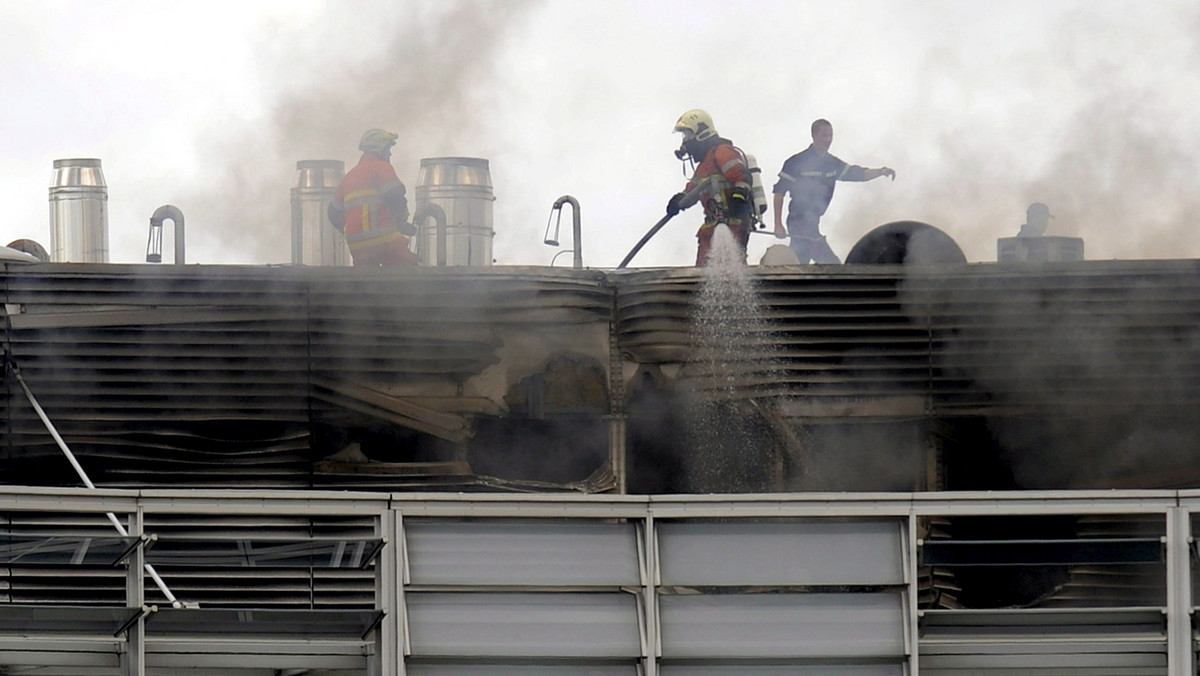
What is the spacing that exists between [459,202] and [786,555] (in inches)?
319

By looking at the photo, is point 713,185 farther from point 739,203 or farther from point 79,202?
point 79,202

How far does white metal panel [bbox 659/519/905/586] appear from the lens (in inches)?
218

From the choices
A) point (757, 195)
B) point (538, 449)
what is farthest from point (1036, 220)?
point (538, 449)

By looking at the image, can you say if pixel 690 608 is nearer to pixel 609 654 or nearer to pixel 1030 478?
pixel 609 654

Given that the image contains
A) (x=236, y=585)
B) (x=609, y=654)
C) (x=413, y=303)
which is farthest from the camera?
(x=413, y=303)

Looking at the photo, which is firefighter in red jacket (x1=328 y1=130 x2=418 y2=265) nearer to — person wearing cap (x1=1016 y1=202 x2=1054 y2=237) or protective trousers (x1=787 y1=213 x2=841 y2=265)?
protective trousers (x1=787 y1=213 x2=841 y2=265)

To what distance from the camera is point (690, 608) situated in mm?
5578

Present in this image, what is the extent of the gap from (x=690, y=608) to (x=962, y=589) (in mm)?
4475

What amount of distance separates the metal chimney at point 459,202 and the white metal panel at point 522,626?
7.74m

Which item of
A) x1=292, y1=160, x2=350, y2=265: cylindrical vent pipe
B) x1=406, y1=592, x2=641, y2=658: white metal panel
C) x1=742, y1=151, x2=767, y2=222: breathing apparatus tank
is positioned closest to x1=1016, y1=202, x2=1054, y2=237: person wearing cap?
x1=742, y1=151, x2=767, y2=222: breathing apparatus tank

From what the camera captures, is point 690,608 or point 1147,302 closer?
point 690,608

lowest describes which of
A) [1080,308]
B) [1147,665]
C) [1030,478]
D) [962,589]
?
[1147,665]

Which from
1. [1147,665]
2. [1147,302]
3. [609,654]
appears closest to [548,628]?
[609,654]

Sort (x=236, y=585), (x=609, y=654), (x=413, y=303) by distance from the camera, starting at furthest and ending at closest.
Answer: (x=413, y=303) < (x=236, y=585) < (x=609, y=654)
